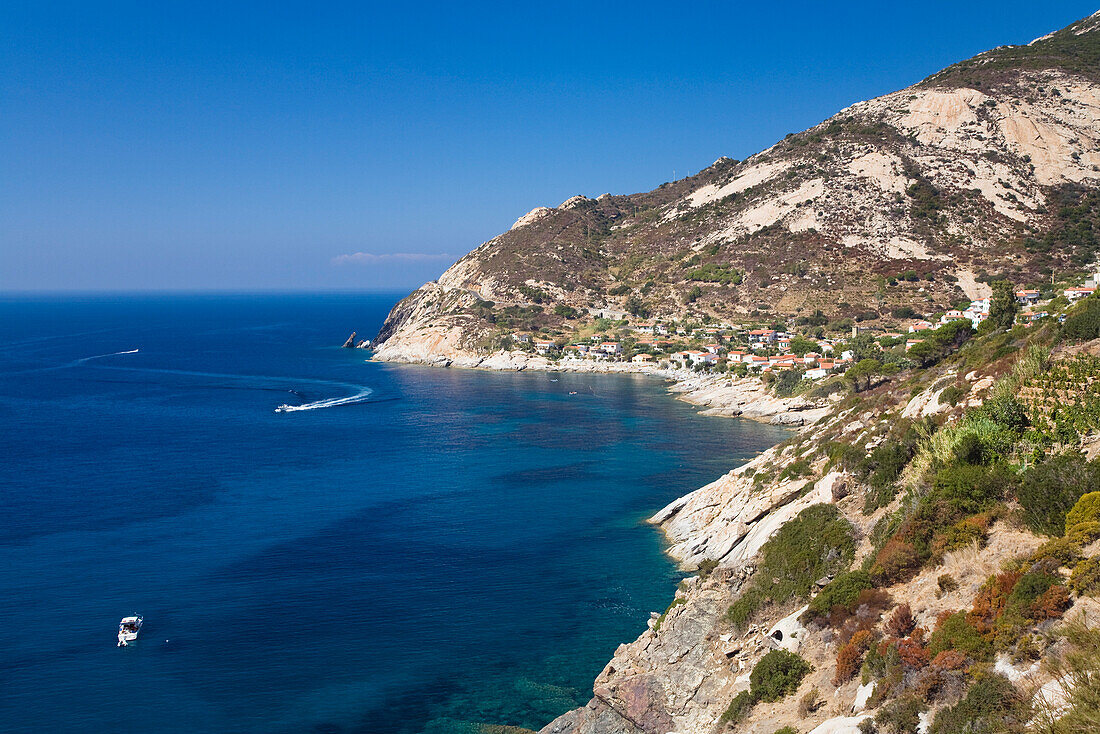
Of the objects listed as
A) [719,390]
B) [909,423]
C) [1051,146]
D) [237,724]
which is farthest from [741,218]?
[237,724]

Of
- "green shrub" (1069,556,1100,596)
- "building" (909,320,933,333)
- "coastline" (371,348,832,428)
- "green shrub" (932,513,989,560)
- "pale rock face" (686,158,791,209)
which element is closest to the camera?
"green shrub" (1069,556,1100,596)

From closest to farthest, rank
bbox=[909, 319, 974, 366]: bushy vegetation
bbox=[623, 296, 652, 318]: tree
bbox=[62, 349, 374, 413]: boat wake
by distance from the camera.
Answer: bbox=[909, 319, 974, 366]: bushy vegetation < bbox=[62, 349, 374, 413]: boat wake < bbox=[623, 296, 652, 318]: tree

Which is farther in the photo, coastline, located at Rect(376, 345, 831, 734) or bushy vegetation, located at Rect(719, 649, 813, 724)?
coastline, located at Rect(376, 345, 831, 734)

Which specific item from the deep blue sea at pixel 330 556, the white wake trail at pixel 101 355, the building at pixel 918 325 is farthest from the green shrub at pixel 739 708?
the white wake trail at pixel 101 355

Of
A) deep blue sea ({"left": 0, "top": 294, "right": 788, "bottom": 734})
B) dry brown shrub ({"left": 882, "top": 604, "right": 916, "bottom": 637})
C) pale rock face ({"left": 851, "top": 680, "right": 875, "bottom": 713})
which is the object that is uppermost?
dry brown shrub ({"left": 882, "top": 604, "right": 916, "bottom": 637})

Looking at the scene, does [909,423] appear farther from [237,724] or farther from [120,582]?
[120,582]

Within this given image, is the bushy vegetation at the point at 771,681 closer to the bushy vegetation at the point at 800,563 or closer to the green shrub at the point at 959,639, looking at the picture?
the green shrub at the point at 959,639

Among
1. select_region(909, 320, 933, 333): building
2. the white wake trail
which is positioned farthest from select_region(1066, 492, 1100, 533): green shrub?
the white wake trail

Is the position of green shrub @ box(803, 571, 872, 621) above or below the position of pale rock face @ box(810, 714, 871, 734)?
above

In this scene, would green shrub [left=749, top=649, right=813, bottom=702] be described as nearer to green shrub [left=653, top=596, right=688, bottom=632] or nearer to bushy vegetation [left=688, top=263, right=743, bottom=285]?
green shrub [left=653, top=596, right=688, bottom=632]
